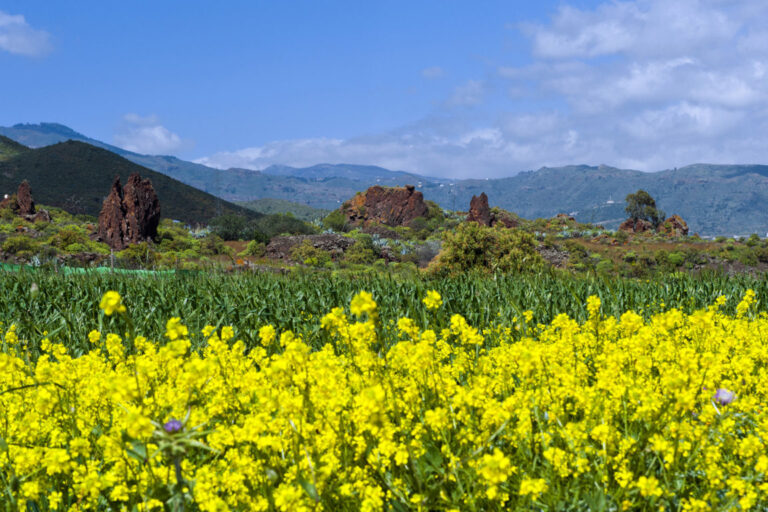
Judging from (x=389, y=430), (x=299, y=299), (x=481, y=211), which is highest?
(x=481, y=211)

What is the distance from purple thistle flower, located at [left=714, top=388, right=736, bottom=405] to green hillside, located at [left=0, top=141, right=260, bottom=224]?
7426 centimetres

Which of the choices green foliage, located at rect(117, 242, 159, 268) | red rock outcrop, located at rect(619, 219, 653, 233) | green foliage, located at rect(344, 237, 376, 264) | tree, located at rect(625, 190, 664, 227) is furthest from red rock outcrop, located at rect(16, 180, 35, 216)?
tree, located at rect(625, 190, 664, 227)

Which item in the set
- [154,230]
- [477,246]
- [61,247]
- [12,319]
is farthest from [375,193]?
[12,319]

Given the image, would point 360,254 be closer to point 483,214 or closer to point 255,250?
point 255,250

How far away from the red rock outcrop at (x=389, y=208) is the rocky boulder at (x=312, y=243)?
1943cm

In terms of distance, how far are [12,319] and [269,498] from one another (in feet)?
23.4

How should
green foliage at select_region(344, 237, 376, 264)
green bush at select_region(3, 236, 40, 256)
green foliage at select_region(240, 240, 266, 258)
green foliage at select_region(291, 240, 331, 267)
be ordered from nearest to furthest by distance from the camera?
1. green bush at select_region(3, 236, 40, 256)
2. green foliage at select_region(291, 240, 331, 267)
3. green foliage at select_region(344, 237, 376, 264)
4. green foliage at select_region(240, 240, 266, 258)

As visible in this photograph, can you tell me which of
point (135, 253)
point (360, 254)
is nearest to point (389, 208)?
point (360, 254)

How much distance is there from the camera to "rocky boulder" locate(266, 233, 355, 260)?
95.6 ft

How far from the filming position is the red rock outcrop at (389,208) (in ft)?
174

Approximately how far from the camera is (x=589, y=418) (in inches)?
112

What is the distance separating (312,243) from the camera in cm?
3027

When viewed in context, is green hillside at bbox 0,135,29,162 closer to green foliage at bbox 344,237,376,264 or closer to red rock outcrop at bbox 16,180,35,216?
red rock outcrop at bbox 16,180,35,216

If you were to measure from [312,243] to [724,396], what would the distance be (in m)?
27.8
